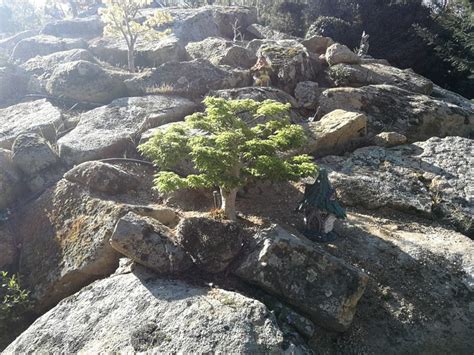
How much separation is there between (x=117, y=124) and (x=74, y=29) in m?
19.0

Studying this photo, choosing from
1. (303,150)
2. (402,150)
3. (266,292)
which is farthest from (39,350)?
(402,150)

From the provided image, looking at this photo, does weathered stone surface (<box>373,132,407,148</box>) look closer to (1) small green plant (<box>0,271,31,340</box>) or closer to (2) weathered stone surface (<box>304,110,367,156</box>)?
(2) weathered stone surface (<box>304,110,367,156</box>)

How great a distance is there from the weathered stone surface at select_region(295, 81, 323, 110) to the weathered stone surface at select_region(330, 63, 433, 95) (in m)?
1.48

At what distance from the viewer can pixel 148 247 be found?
5.25 metres

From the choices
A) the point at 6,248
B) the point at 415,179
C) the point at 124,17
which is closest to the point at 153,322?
the point at 6,248

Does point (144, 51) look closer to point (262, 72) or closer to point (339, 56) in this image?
point (262, 72)

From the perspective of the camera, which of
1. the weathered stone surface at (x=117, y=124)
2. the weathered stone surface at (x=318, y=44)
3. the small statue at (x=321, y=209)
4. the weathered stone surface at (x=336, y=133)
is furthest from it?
the weathered stone surface at (x=318, y=44)

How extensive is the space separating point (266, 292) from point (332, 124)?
5.56m

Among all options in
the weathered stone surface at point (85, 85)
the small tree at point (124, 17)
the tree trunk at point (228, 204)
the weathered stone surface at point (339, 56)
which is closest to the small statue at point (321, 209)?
the tree trunk at point (228, 204)

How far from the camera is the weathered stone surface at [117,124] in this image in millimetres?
8644

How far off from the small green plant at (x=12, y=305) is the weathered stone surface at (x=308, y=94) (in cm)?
888

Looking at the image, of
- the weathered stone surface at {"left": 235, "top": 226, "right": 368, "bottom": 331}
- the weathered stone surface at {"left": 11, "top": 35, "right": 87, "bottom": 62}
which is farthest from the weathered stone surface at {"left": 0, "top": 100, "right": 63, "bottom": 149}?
the weathered stone surface at {"left": 11, "top": 35, "right": 87, "bottom": 62}

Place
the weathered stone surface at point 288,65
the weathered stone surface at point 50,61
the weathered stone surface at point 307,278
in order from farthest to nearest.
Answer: the weathered stone surface at point 50,61
the weathered stone surface at point 288,65
the weathered stone surface at point 307,278

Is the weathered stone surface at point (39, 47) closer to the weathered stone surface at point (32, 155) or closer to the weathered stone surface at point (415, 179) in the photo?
the weathered stone surface at point (32, 155)
